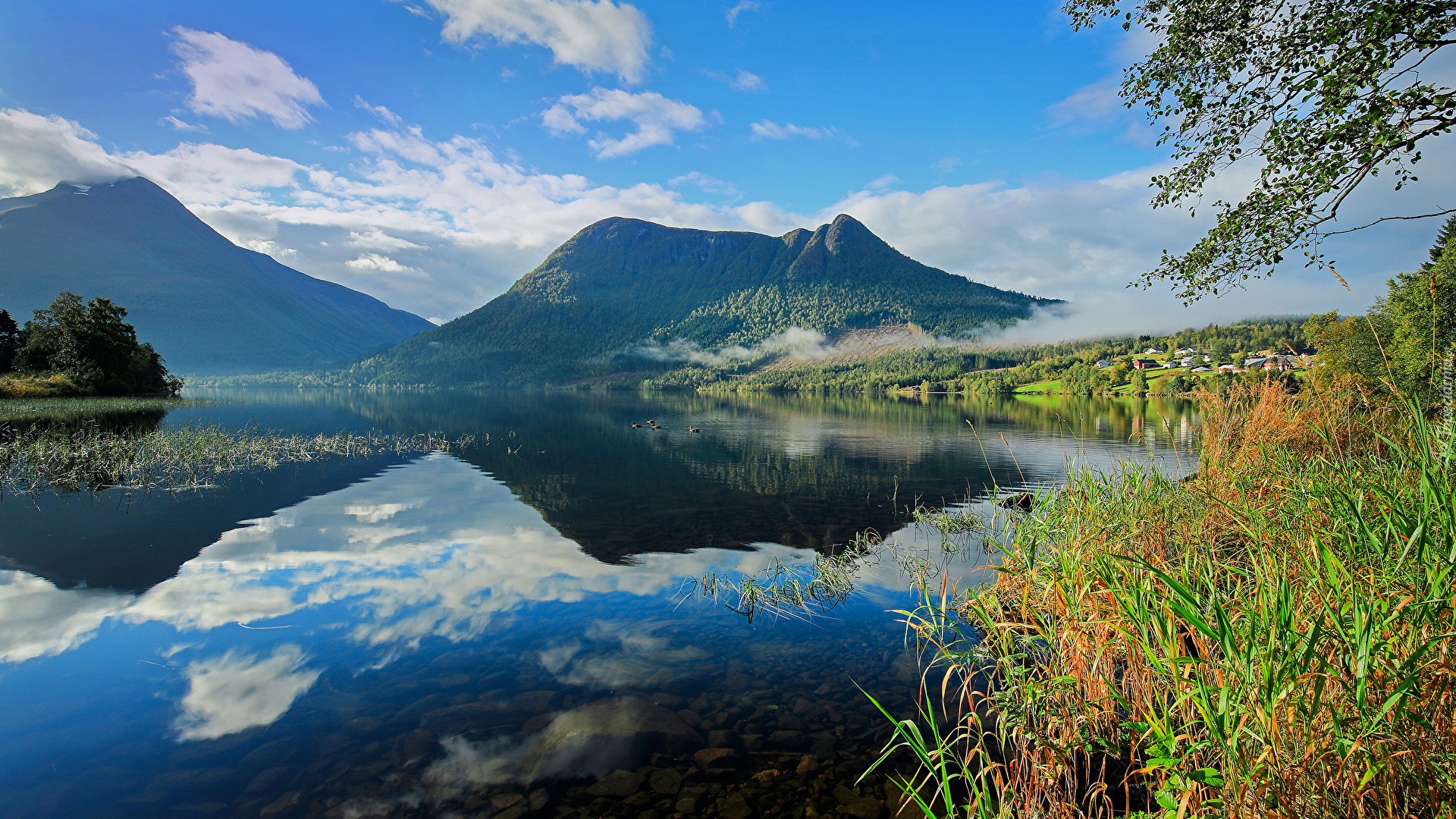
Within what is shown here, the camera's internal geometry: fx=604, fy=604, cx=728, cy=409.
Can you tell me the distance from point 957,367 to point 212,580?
189 meters

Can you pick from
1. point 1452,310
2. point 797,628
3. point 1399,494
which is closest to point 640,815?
point 797,628

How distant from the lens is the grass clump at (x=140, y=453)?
20531 mm

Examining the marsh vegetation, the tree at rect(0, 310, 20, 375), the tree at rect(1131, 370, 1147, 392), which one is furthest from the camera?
the tree at rect(1131, 370, 1147, 392)

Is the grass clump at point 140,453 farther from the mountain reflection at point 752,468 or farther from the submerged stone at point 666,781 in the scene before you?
the submerged stone at point 666,781

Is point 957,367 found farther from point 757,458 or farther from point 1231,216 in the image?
point 1231,216

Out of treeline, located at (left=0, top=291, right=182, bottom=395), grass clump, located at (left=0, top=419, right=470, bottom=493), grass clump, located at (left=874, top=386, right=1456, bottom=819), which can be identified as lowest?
grass clump, located at (left=0, top=419, right=470, bottom=493)

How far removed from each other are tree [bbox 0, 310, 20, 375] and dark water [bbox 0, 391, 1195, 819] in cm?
5984

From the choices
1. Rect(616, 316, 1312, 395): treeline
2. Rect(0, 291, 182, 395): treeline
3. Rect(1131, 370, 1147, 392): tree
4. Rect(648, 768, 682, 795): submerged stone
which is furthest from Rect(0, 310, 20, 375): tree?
Rect(1131, 370, 1147, 392): tree

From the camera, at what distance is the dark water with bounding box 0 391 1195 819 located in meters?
6.09

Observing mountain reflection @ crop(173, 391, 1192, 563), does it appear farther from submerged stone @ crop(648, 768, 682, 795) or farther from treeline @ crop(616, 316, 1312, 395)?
treeline @ crop(616, 316, 1312, 395)

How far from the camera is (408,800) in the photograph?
5906mm

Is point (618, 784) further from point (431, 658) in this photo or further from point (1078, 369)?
point (1078, 369)

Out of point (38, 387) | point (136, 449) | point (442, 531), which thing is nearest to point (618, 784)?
point (442, 531)

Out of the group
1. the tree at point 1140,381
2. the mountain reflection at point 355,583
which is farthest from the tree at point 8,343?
the tree at point 1140,381
